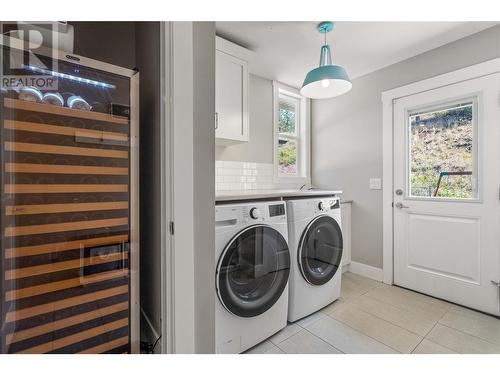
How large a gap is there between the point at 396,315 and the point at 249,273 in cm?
132

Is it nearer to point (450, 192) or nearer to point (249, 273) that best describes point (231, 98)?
point (249, 273)

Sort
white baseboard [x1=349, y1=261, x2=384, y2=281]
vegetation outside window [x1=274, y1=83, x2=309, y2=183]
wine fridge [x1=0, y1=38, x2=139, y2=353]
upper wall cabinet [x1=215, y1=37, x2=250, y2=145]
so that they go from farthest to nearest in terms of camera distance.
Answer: vegetation outside window [x1=274, y1=83, x2=309, y2=183], white baseboard [x1=349, y1=261, x2=384, y2=281], upper wall cabinet [x1=215, y1=37, x2=250, y2=145], wine fridge [x1=0, y1=38, x2=139, y2=353]

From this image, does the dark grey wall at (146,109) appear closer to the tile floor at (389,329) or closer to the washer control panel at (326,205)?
the tile floor at (389,329)

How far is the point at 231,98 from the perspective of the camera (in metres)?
1.97

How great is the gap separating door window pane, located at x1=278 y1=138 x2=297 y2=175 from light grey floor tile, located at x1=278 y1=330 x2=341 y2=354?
179 cm

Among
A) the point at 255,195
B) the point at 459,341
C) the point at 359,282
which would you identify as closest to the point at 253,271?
the point at 255,195

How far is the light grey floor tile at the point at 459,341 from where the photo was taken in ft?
4.64

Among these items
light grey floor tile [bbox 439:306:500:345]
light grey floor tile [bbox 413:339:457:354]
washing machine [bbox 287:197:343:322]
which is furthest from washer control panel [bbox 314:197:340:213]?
light grey floor tile [bbox 439:306:500:345]

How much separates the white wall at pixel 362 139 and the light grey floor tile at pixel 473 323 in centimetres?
70

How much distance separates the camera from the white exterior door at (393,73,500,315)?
5.86 feet

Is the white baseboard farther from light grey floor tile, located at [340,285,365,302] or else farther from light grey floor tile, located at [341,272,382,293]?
light grey floor tile, located at [340,285,365,302]

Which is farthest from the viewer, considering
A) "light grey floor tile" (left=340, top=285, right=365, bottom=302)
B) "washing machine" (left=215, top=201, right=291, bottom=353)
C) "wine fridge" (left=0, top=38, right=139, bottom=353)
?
"light grey floor tile" (left=340, top=285, right=365, bottom=302)
